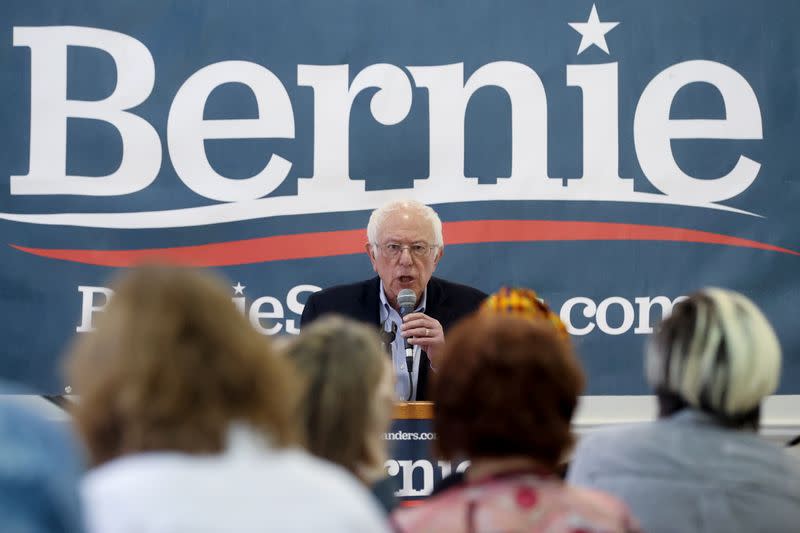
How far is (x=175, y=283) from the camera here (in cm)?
137

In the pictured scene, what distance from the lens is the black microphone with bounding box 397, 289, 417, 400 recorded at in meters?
4.14

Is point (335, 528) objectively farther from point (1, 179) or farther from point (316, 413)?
point (1, 179)

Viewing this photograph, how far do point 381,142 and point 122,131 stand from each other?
3.88ft

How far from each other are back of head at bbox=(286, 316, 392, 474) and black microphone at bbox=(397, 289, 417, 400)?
2.27m

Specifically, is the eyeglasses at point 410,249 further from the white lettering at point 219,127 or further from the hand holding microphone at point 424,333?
the white lettering at point 219,127

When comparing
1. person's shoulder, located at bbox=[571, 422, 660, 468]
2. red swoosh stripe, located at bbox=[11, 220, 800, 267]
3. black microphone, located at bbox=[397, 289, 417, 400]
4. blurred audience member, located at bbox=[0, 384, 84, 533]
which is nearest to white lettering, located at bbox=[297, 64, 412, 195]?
red swoosh stripe, located at bbox=[11, 220, 800, 267]

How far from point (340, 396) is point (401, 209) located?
294 cm

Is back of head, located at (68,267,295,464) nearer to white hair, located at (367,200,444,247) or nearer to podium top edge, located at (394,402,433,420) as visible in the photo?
podium top edge, located at (394,402,433,420)

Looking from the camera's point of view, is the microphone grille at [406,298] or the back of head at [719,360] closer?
the back of head at [719,360]

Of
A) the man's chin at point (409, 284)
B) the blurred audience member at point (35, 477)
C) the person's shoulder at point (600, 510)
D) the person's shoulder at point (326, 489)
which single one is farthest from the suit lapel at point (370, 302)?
the blurred audience member at point (35, 477)

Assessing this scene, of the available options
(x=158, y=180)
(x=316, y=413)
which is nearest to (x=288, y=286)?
(x=158, y=180)

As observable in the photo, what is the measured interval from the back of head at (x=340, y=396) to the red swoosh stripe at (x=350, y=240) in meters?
3.24

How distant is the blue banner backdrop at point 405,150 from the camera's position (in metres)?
5.03

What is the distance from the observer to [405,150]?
16.7 ft
